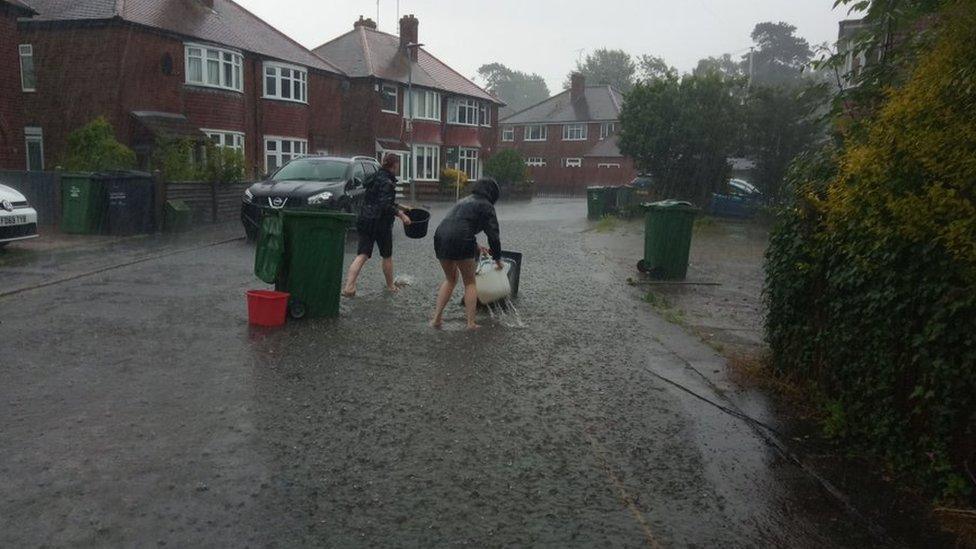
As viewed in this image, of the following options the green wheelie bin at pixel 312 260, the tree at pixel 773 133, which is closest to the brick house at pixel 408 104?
the tree at pixel 773 133

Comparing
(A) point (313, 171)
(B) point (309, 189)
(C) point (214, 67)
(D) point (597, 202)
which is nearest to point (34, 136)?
(C) point (214, 67)

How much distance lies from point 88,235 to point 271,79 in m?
17.8

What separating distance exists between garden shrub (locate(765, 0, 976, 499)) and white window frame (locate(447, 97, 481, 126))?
142 feet

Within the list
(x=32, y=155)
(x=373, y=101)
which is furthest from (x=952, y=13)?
(x=373, y=101)

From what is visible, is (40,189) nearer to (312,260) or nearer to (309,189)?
(309,189)

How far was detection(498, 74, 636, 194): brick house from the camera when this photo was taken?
61.5m

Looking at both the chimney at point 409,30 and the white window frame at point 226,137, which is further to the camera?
the chimney at point 409,30

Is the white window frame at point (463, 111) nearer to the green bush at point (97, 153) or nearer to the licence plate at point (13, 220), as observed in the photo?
the green bush at point (97, 153)

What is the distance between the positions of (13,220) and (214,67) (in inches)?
690

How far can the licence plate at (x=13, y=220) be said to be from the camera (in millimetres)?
12094

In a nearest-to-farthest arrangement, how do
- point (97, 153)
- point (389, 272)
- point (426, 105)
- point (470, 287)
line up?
point (470, 287)
point (389, 272)
point (97, 153)
point (426, 105)

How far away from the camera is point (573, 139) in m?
65.1

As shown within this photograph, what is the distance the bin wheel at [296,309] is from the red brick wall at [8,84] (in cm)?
1688

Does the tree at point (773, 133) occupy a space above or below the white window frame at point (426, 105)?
below
